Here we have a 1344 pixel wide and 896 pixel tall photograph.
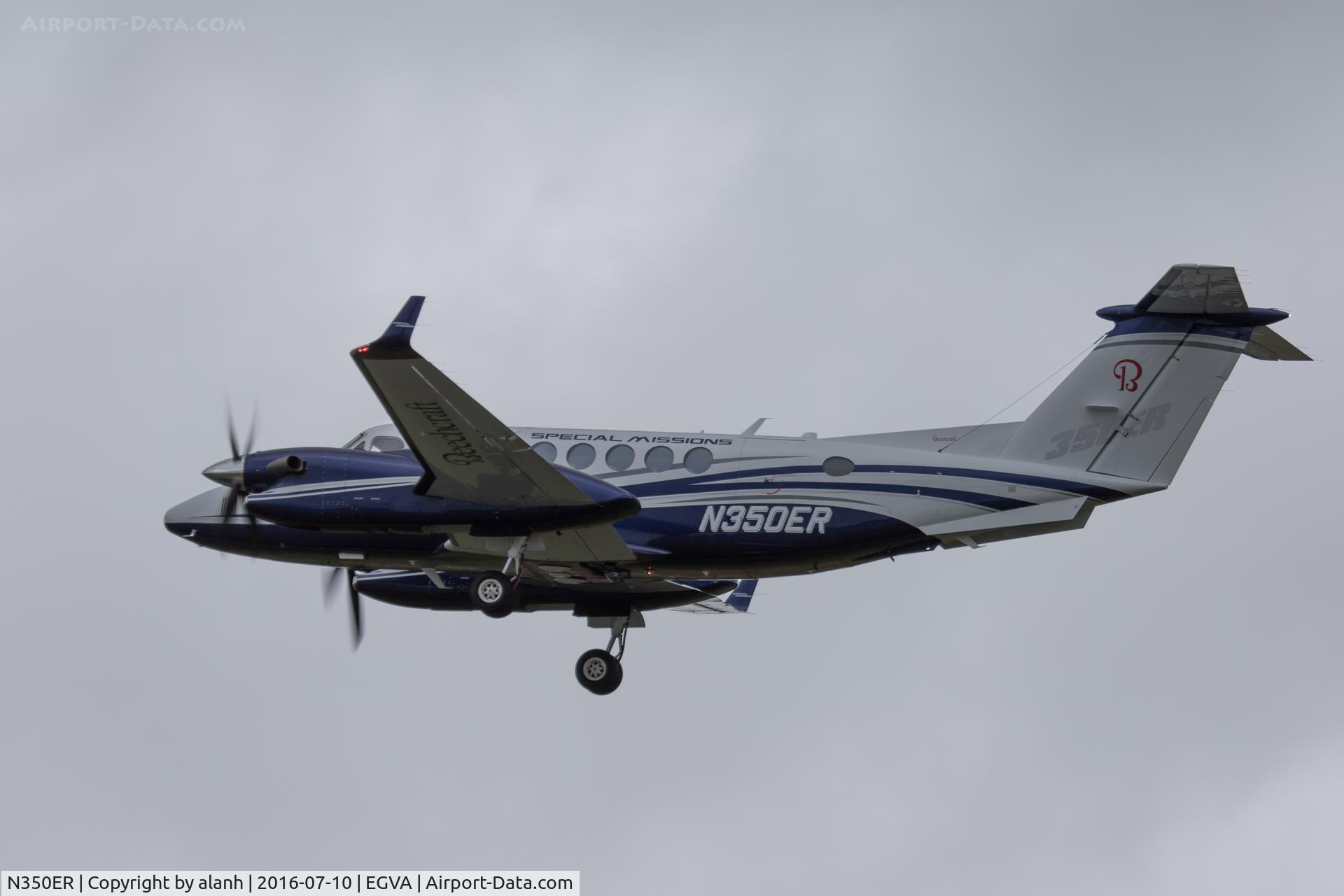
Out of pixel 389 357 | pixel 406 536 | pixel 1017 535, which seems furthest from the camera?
pixel 406 536

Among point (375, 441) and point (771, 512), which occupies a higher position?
point (375, 441)

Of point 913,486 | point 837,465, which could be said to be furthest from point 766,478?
point 913,486

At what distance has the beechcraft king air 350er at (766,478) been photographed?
22.0 meters

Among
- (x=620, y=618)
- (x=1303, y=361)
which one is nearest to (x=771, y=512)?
(x=620, y=618)

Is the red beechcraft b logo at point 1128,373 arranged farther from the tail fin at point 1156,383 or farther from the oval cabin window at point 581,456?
the oval cabin window at point 581,456

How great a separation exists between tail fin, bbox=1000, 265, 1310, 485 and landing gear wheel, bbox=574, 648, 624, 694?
7.60 metres

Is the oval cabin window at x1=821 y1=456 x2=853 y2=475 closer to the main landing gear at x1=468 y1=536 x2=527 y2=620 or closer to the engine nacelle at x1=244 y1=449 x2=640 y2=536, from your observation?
the engine nacelle at x1=244 y1=449 x2=640 y2=536

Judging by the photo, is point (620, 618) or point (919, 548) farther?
point (620, 618)

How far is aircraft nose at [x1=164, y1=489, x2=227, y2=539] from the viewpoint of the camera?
24.5 meters

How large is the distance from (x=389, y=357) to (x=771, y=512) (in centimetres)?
584

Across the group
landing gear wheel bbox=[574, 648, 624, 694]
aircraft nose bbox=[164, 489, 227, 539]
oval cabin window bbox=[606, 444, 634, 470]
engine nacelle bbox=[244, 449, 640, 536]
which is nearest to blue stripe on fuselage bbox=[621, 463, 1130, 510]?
oval cabin window bbox=[606, 444, 634, 470]

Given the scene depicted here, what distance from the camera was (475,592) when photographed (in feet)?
74.1

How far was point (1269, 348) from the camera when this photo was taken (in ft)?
74.2

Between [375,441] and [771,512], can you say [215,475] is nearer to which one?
[375,441]
